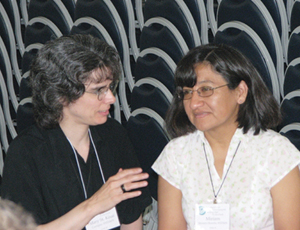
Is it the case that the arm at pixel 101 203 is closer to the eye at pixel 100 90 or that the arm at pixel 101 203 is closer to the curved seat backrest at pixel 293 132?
the eye at pixel 100 90

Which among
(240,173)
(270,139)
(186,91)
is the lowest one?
(240,173)

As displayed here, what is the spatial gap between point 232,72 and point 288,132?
66cm

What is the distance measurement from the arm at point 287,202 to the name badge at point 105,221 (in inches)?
26.0

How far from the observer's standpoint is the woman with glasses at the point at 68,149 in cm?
168

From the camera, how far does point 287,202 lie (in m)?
1.64

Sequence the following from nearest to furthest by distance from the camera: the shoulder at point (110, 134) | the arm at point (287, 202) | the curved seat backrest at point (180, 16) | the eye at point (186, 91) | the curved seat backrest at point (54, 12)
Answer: the arm at point (287, 202)
the eye at point (186, 91)
the shoulder at point (110, 134)
the curved seat backrest at point (180, 16)
the curved seat backrest at point (54, 12)

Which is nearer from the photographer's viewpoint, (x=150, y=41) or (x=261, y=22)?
(x=261, y=22)

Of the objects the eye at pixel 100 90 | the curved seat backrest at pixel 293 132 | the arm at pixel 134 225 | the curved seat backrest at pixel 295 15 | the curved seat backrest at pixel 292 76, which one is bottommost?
the arm at pixel 134 225

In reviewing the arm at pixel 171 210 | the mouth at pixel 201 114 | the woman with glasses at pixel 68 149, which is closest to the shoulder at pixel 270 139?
the mouth at pixel 201 114

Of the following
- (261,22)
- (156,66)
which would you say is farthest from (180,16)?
(261,22)

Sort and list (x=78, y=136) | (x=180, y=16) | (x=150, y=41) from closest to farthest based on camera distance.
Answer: (x=78, y=136)
(x=180, y=16)
(x=150, y=41)

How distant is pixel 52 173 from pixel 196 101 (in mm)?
670

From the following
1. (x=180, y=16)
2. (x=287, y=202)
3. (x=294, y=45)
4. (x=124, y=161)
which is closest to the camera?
(x=287, y=202)

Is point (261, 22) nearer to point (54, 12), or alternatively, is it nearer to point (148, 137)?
point (148, 137)
